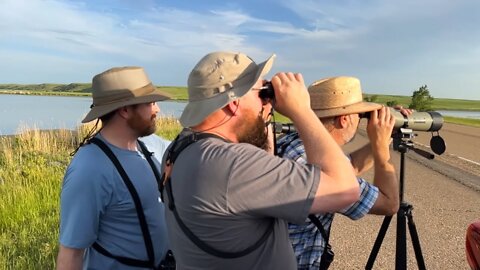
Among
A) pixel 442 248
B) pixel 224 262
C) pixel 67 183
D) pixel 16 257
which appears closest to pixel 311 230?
pixel 224 262

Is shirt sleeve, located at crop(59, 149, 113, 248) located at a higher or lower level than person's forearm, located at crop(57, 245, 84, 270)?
higher

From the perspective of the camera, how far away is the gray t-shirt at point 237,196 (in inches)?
62.7

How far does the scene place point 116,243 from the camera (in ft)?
8.39

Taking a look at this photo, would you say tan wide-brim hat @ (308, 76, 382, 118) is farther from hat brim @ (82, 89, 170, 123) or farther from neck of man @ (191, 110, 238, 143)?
A: hat brim @ (82, 89, 170, 123)

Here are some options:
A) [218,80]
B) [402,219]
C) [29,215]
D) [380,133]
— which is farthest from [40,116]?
[218,80]

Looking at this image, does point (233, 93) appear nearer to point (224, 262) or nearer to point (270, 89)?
point (270, 89)

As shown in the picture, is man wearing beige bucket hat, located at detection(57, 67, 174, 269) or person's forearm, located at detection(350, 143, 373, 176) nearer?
man wearing beige bucket hat, located at detection(57, 67, 174, 269)

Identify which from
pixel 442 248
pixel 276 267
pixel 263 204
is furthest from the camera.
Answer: pixel 442 248

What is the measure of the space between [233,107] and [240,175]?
30cm

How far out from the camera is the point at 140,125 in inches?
112

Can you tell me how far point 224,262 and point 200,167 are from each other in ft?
1.13

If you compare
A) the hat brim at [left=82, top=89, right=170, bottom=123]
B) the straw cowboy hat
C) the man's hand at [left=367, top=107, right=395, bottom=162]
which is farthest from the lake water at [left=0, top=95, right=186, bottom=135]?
the man's hand at [left=367, top=107, right=395, bottom=162]

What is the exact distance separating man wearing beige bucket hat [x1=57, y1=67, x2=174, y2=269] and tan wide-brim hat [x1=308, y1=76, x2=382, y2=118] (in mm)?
956

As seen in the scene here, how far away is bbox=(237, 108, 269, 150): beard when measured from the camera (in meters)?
1.80
